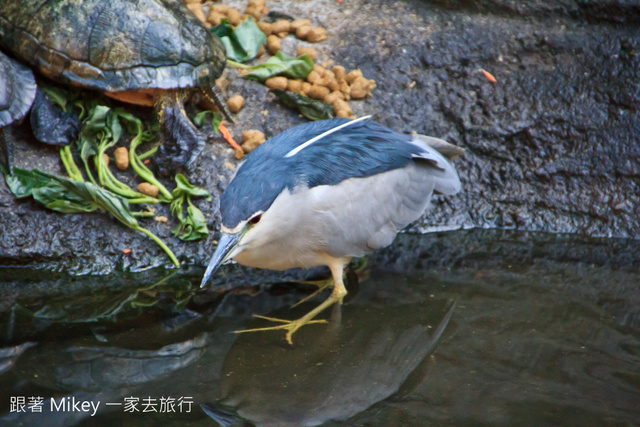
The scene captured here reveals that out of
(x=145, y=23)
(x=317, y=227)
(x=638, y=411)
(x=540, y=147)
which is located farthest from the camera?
(x=540, y=147)

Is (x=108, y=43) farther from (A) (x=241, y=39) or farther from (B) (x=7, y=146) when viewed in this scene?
(A) (x=241, y=39)

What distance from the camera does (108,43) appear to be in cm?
406

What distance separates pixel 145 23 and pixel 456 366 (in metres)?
3.06

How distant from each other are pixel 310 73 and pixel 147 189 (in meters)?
1.58

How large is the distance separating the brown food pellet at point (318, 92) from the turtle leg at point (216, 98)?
2.06 feet

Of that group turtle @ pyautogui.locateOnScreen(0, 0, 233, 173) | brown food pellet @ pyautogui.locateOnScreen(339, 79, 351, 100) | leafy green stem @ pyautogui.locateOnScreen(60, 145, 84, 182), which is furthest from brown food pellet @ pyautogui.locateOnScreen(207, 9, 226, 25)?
leafy green stem @ pyautogui.locateOnScreen(60, 145, 84, 182)

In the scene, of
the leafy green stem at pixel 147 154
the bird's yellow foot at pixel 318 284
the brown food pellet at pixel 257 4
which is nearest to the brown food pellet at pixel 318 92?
the brown food pellet at pixel 257 4

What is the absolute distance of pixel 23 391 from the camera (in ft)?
8.90

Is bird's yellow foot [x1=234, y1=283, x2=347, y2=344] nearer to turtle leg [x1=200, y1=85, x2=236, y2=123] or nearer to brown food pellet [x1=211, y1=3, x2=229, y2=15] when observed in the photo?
turtle leg [x1=200, y1=85, x2=236, y2=123]

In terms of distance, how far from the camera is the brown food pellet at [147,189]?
3977 millimetres

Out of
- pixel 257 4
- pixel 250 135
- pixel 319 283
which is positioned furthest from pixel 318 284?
pixel 257 4

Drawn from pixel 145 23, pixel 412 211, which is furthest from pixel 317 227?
pixel 145 23

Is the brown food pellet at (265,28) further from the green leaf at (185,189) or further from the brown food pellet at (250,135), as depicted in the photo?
the green leaf at (185,189)

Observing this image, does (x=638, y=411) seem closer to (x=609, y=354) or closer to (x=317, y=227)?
(x=609, y=354)
